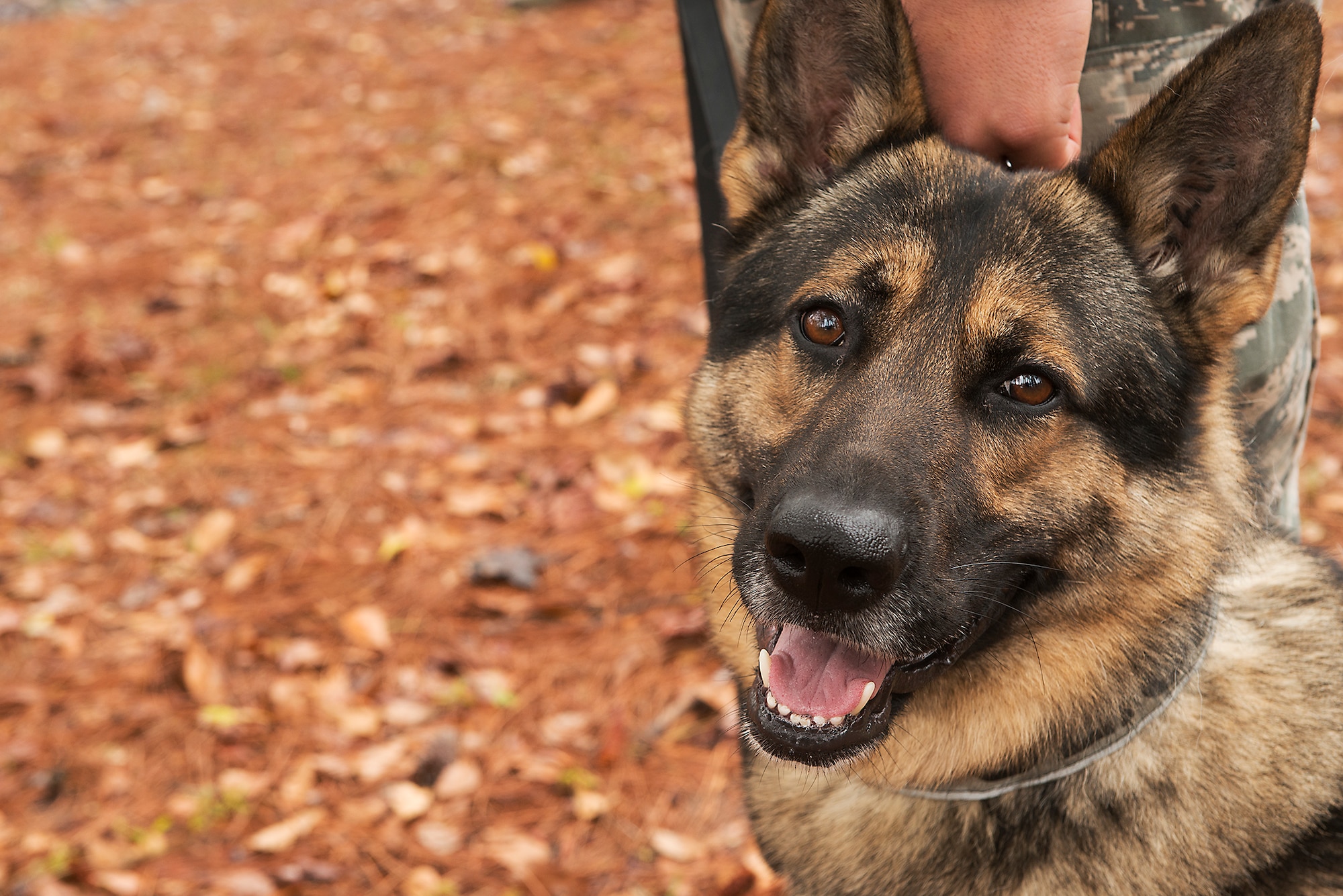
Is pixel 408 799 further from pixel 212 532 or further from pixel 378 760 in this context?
pixel 212 532

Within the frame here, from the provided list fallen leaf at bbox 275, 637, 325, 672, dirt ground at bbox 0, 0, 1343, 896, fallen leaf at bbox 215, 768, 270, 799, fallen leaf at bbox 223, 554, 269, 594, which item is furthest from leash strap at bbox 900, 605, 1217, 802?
fallen leaf at bbox 223, 554, 269, 594

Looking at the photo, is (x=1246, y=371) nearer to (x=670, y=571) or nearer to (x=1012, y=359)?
(x=1012, y=359)

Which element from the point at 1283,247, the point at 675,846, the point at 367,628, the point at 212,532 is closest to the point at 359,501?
the point at 212,532

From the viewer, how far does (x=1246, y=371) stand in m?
2.87

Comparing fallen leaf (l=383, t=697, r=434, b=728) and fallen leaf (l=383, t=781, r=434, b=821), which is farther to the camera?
fallen leaf (l=383, t=697, r=434, b=728)

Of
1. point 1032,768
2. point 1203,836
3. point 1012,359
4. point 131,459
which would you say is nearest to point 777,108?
point 1012,359

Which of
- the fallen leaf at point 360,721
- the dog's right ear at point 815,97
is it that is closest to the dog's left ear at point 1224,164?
the dog's right ear at point 815,97

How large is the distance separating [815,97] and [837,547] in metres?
1.25

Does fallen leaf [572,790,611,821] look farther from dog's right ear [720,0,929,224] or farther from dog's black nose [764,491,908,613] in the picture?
dog's right ear [720,0,929,224]

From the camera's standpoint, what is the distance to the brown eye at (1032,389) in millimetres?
2258

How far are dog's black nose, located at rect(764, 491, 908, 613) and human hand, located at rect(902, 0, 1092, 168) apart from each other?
1068mm

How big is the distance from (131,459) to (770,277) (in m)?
3.97

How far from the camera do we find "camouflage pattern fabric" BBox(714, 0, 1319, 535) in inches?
104

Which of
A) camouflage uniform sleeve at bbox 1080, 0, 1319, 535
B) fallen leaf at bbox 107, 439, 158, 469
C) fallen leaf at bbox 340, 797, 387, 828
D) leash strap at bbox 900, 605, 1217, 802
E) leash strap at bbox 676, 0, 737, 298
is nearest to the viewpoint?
leash strap at bbox 900, 605, 1217, 802
